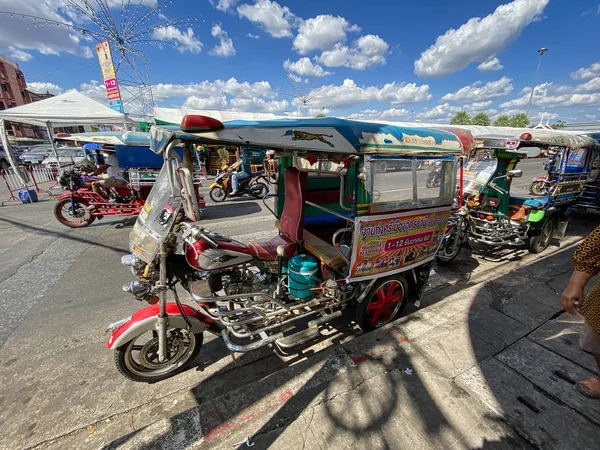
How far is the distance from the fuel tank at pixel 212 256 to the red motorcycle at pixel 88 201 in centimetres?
482

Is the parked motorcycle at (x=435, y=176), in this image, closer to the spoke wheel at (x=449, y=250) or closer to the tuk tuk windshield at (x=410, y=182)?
the tuk tuk windshield at (x=410, y=182)

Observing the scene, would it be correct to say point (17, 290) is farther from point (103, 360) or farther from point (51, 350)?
point (103, 360)

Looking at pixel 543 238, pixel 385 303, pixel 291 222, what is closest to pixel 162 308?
pixel 291 222

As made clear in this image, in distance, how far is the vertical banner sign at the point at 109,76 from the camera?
1470cm

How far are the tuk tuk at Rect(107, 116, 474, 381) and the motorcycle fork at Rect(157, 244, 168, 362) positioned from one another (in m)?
0.01

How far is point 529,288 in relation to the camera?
13.7 ft

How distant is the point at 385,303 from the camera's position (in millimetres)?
3289

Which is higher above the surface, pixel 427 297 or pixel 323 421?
pixel 323 421

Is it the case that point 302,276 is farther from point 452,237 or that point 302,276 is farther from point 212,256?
point 452,237

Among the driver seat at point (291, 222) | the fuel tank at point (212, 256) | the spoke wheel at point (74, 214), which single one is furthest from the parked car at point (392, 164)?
the spoke wheel at point (74, 214)

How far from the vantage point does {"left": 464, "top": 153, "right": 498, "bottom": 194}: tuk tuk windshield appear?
576 centimetres

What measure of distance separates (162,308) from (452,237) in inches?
201

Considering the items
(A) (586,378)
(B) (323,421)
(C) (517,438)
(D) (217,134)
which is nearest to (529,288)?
(A) (586,378)

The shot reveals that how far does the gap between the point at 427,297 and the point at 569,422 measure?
7.03 feet
